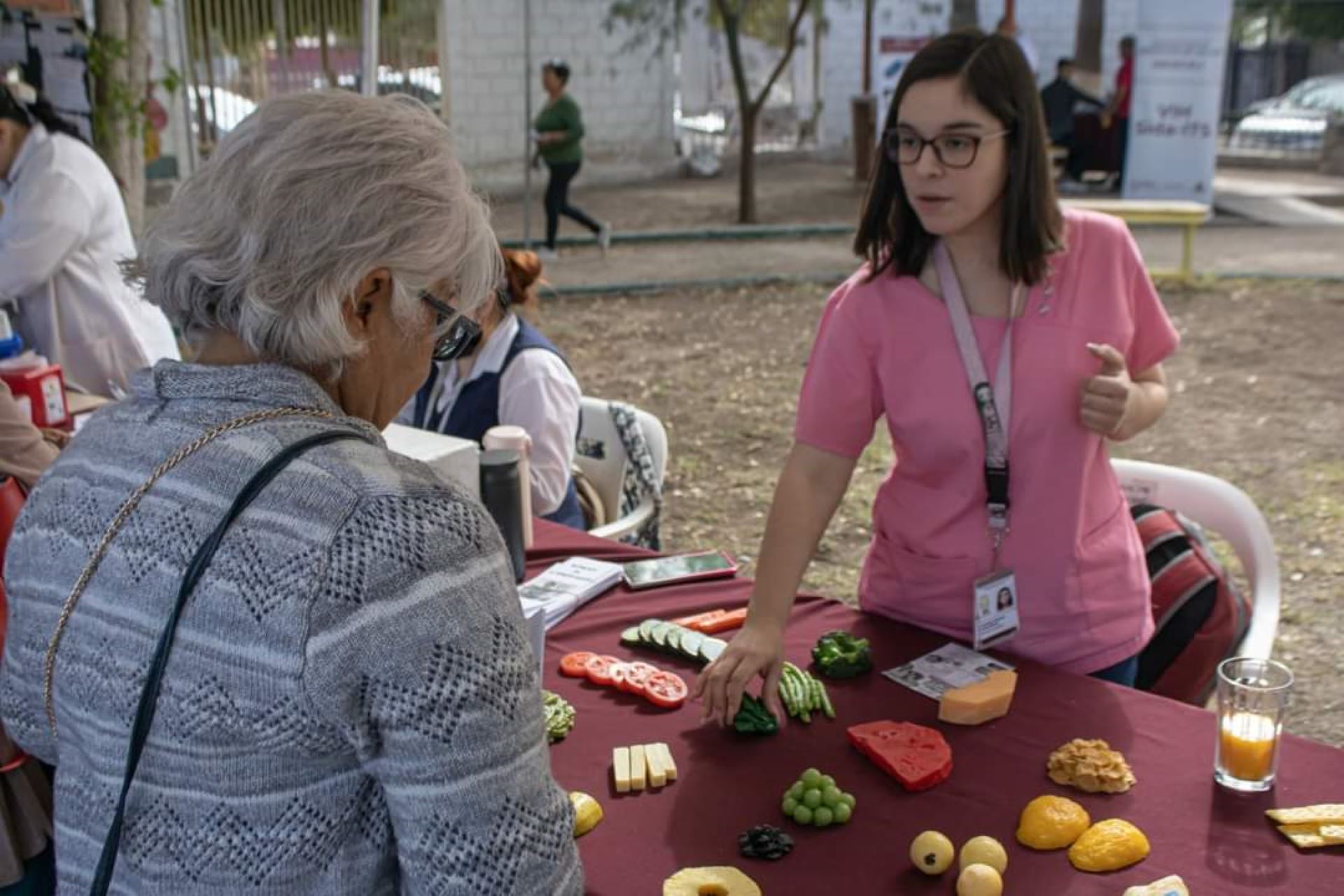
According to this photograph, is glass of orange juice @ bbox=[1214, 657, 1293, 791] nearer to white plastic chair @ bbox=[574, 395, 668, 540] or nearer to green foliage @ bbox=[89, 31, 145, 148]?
white plastic chair @ bbox=[574, 395, 668, 540]

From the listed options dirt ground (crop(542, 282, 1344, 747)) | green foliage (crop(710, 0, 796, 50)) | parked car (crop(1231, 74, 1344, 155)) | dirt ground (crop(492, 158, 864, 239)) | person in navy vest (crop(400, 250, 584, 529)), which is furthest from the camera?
green foliage (crop(710, 0, 796, 50))

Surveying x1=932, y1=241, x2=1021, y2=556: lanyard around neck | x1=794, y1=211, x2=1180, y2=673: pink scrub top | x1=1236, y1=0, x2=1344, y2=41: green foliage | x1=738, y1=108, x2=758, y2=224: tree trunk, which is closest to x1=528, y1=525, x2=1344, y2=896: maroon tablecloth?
x1=794, y1=211, x2=1180, y2=673: pink scrub top

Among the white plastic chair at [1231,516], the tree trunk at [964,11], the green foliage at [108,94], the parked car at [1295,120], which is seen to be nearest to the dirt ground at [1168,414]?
the white plastic chair at [1231,516]

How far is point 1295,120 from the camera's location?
61.5ft

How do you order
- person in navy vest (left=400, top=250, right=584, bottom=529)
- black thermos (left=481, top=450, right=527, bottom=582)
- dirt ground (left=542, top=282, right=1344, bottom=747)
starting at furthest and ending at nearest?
dirt ground (left=542, top=282, right=1344, bottom=747)
person in navy vest (left=400, top=250, right=584, bottom=529)
black thermos (left=481, top=450, right=527, bottom=582)

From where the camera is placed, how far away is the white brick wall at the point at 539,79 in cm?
1511

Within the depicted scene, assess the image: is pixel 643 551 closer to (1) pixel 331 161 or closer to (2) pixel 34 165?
(1) pixel 331 161

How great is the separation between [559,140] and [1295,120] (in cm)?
1280

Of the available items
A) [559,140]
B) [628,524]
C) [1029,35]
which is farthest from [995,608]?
[1029,35]

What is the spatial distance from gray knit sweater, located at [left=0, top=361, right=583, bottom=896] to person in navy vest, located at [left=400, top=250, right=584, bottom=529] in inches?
76.1

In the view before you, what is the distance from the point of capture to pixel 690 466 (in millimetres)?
5992

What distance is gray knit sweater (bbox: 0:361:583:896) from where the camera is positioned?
3.34 ft

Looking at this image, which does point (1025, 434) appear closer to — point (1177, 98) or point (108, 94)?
point (108, 94)

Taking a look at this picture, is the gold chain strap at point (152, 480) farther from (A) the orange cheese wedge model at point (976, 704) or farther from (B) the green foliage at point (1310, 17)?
(B) the green foliage at point (1310, 17)
